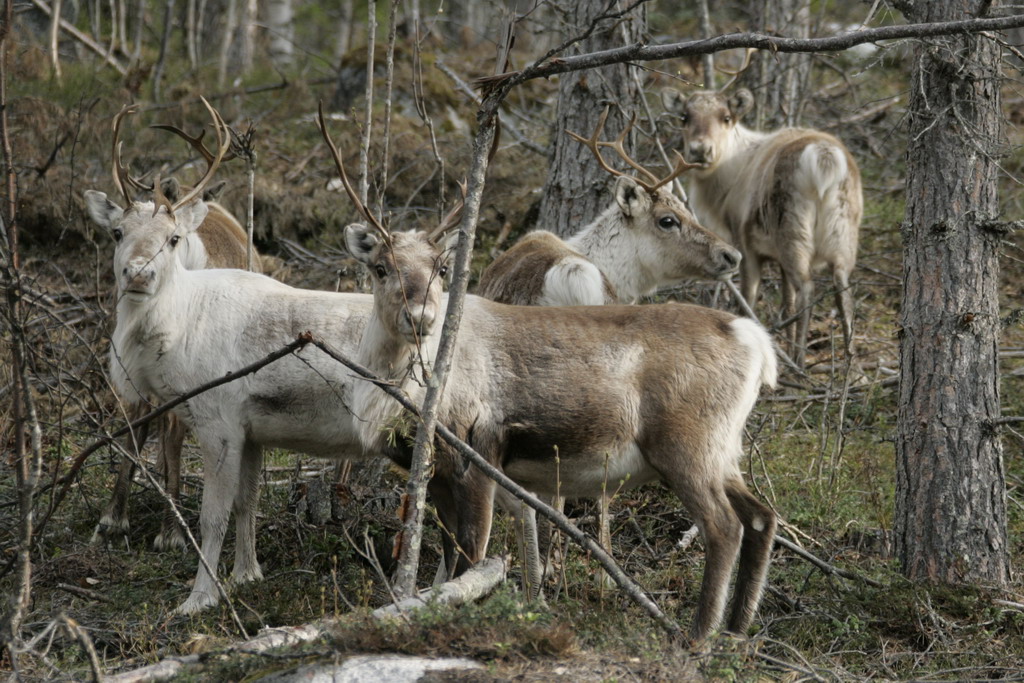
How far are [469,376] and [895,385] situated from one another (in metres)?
4.52

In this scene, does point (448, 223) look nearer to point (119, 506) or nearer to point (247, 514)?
point (247, 514)

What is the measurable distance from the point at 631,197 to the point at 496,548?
2.70 metres

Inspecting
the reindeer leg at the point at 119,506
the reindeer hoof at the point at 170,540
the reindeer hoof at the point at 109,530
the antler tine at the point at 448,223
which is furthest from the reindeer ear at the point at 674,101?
the reindeer hoof at the point at 109,530

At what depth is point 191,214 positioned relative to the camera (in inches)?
250

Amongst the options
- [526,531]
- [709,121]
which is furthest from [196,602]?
[709,121]

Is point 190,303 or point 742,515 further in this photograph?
point 190,303

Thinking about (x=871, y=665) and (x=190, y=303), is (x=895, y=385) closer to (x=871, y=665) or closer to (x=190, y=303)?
(x=871, y=665)

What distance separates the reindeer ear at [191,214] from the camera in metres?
6.29

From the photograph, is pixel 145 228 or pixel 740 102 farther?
pixel 740 102

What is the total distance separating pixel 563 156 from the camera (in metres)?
8.15

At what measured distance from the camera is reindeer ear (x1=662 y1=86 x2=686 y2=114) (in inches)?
408

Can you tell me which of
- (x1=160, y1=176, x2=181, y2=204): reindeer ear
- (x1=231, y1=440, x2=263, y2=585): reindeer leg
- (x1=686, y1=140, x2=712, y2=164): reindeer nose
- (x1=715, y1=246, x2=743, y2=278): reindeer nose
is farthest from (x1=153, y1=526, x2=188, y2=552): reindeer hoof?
(x1=686, y1=140, x2=712, y2=164): reindeer nose

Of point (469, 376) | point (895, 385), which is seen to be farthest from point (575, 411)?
point (895, 385)

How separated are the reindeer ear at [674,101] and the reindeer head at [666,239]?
3109mm
